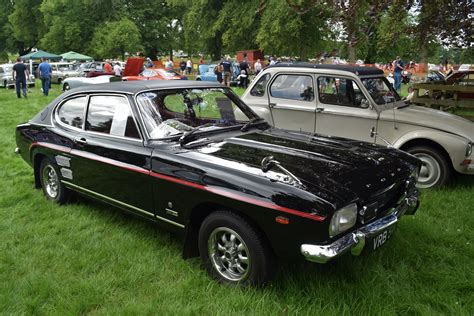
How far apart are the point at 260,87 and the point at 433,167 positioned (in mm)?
3087

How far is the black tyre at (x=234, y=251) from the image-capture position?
10.5ft

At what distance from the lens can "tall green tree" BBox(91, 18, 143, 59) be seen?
41.2m

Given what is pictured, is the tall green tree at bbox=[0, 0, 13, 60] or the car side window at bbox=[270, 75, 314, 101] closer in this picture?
the car side window at bbox=[270, 75, 314, 101]

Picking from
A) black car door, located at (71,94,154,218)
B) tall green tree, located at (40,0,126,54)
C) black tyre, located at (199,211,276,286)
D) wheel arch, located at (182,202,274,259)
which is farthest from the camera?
tall green tree, located at (40,0,126,54)

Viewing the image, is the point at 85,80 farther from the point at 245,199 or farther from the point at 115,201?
the point at 245,199

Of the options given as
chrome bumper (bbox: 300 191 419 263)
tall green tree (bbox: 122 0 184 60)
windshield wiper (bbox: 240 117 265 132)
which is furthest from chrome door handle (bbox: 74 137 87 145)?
tall green tree (bbox: 122 0 184 60)

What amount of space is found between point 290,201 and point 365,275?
1.15 meters

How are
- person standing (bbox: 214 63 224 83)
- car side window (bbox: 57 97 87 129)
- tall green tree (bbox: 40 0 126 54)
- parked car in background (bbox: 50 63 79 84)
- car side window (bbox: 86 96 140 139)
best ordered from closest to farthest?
car side window (bbox: 86 96 140 139)
car side window (bbox: 57 97 87 129)
person standing (bbox: 214 63 224 83)
parked car in background (bbox: 50 63 79 84)
tall green tree (bbox: 40 0 126 54)

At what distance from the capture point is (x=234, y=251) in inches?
133

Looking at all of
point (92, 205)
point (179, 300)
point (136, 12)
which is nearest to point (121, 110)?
point (92, 205)

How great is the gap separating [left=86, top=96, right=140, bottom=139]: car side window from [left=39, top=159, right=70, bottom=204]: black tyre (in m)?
0.93

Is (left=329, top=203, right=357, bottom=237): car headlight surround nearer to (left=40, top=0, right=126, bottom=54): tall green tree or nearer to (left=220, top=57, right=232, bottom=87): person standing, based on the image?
(left=220, top=57, right=232, bottom=87): person standing

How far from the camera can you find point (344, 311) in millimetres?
3070

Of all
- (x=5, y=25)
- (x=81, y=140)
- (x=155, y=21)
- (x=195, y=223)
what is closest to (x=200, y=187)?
(x=195, y=223)
